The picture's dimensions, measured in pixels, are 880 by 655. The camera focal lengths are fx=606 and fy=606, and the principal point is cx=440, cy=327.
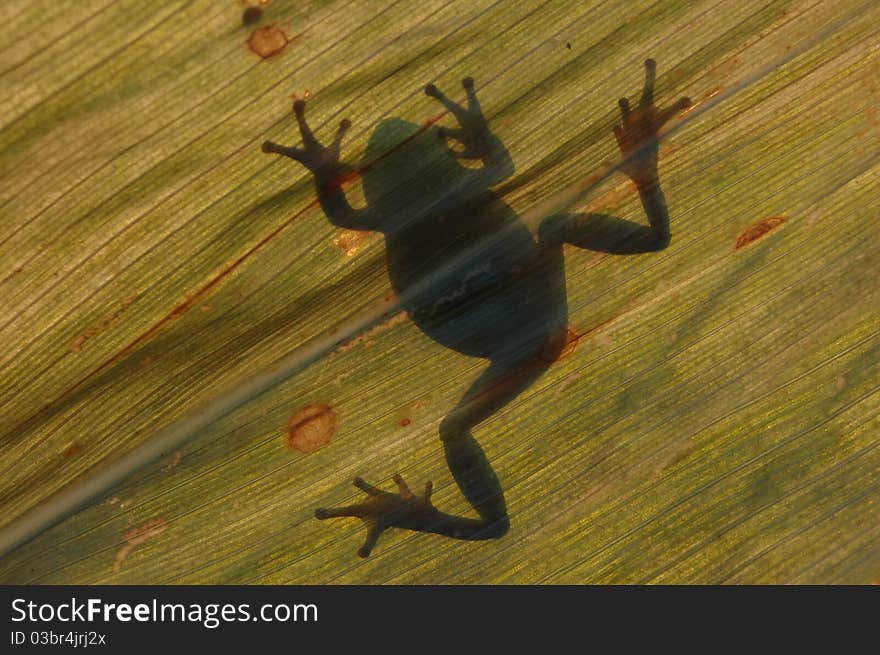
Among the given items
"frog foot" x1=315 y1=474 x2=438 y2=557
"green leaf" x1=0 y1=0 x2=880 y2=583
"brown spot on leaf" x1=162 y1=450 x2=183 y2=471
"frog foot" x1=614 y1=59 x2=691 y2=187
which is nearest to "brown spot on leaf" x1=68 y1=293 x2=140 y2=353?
"green leaf" x1=0 y1=0 x2=880 y2=583

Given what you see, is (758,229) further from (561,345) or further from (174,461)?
(174,461)

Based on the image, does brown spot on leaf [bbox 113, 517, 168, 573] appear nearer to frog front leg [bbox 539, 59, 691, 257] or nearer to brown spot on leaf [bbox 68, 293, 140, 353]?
brown spot on leaf [bbox 68, 293, 140, 353]

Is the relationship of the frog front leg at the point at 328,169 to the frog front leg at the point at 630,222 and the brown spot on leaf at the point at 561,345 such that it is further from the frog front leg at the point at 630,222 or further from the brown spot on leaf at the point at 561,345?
the brown spot on leaf at the point at 561,345

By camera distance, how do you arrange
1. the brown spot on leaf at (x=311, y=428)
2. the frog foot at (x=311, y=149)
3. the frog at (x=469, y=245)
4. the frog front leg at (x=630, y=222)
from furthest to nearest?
the brown spot on leaf at (x=311, y=428) → the frog front leg at (x=630, y=222) → the frog at (x=469, y=245) → the frog foot at (x=311, y=149)

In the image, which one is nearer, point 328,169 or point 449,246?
point 328,169

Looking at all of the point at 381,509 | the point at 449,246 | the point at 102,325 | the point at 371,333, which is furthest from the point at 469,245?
the point at 102,325

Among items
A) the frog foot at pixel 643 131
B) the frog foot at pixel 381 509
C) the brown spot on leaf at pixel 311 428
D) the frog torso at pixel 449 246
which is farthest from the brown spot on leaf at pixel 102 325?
the frog foot at pixel 643 131
